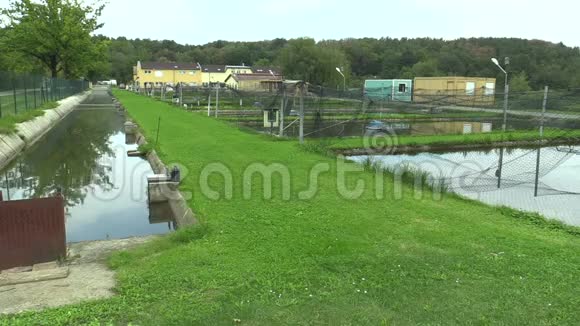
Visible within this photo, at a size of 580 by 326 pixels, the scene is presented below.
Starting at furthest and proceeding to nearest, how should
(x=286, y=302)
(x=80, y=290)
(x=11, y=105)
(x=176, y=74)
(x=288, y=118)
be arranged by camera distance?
(x=176, y=74), (x=288, y=118), (x=11, y=105), (x=80, y=290), (x=286, y=302)

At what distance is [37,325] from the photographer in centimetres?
402

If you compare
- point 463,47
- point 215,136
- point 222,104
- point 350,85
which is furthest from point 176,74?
point 215,136

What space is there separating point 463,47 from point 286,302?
92.7m

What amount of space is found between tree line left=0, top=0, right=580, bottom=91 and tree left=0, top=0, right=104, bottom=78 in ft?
0.26

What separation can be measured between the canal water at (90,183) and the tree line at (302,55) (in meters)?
28.6

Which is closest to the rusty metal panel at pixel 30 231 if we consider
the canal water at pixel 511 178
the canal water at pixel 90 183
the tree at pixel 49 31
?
the canal water at pixel 90 183

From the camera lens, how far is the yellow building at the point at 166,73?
100250 millimetres

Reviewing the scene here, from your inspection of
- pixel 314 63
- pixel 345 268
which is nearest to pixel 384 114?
pixel 345 268

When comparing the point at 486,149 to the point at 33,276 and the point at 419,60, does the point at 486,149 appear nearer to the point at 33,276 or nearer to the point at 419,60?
the point at 33,276

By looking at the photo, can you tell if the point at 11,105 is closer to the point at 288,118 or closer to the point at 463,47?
the point at 288,118

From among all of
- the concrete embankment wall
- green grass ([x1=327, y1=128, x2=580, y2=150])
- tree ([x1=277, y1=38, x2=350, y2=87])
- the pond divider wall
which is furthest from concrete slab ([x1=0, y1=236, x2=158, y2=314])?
tree ([x1=277, y1=38, x2=350, y2=87])

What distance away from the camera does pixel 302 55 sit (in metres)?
73.9

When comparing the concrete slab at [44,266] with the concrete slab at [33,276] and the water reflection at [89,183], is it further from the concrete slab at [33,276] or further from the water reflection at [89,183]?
the water reflection at [89,183]

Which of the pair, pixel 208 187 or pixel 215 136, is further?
pixel 215 136
